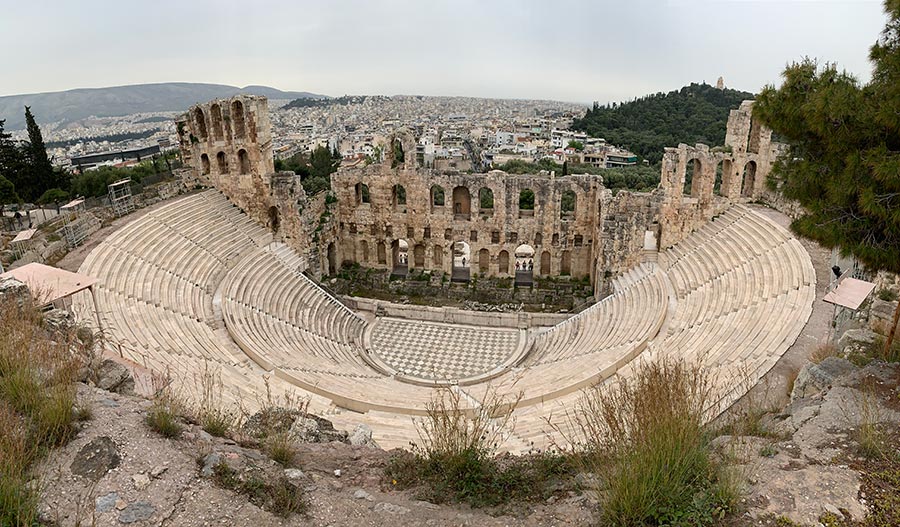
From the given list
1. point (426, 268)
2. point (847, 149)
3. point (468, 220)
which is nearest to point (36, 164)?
point (426, 268)

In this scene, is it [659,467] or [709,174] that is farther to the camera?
[709,174]

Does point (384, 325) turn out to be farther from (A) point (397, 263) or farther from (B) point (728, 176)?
(B) point (728, 176)

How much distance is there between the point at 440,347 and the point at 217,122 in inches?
620

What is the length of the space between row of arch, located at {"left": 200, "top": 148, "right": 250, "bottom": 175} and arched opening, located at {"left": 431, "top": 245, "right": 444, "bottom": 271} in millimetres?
10268

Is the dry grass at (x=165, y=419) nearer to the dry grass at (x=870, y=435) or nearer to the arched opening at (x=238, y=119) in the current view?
the dry grass at (x=870, y=435)

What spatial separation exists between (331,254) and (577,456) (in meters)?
23.9

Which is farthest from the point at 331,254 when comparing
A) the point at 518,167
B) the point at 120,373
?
the point at 518,167

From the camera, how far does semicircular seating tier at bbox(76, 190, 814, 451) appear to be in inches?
525

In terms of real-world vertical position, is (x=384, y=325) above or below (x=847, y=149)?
below

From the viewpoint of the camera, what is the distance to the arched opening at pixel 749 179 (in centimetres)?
2295

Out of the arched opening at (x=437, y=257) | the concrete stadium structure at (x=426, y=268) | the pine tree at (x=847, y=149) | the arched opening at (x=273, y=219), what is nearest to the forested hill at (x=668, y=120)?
the concrete stadium structure at (x=426, y=268)

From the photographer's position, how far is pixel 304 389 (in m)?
14.1

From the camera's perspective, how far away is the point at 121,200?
2161cm

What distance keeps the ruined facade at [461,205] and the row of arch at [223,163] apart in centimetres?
5
